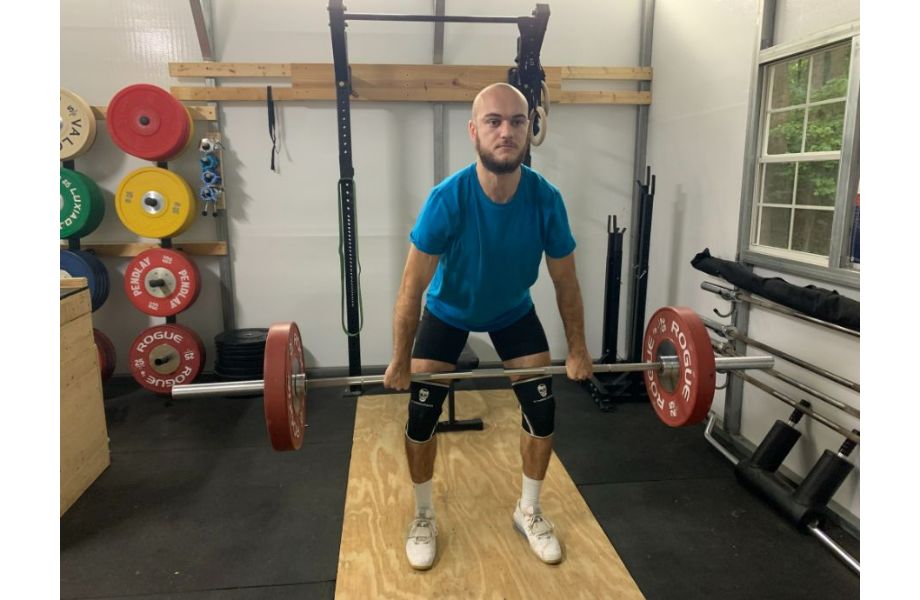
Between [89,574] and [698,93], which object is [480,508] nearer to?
[89,574]

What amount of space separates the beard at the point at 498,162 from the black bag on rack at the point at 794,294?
1175 mm

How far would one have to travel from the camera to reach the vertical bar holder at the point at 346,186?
9.04 ft

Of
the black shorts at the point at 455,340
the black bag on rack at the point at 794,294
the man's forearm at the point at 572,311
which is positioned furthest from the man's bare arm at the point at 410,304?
the black bag on rack at the point at 794,294

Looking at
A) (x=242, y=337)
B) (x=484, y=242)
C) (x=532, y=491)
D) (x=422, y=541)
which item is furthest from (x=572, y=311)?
(x=242, y=337)

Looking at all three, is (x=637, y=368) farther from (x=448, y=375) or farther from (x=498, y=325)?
(x=448, y=375)

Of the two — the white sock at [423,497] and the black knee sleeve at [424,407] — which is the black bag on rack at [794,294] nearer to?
the black knee sleeve at [424,407]

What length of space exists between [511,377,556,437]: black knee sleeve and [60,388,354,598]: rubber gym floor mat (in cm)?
79

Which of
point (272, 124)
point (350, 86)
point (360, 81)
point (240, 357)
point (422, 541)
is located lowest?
point (422, 541)

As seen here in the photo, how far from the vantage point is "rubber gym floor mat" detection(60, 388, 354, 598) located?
1808mm

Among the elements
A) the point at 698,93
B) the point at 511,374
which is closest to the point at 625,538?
the point at 511,374

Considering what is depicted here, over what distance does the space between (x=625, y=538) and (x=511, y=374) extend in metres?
0.77

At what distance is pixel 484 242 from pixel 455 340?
1.10ft

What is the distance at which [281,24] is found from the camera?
335 centimetres

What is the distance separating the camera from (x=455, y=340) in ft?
5.99
